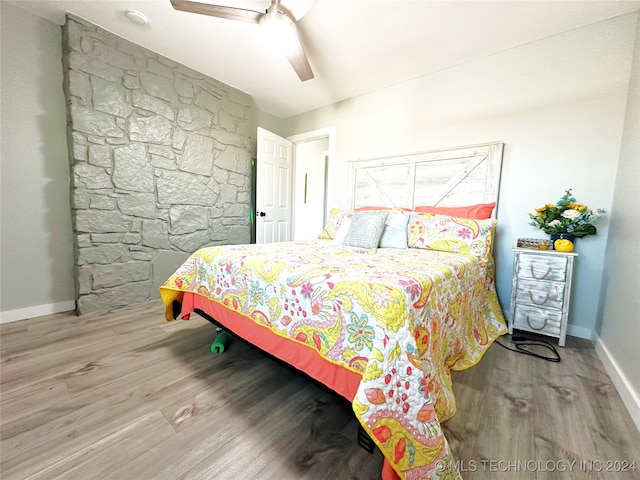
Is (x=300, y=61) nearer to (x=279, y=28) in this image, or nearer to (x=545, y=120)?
(x=279, y=28)

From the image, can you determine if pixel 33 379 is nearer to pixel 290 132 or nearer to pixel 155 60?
pixel 155 60

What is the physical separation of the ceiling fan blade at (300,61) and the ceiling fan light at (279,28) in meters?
0.06

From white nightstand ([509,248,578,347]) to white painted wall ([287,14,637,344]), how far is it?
0.37 meters

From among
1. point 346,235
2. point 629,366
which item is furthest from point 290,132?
point 629,366

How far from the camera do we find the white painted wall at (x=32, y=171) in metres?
1.95

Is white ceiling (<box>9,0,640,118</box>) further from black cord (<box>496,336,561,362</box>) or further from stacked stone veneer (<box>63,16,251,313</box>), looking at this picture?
black cord (<box>496,336,561,362</box>)

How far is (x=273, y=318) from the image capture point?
3.84 feet

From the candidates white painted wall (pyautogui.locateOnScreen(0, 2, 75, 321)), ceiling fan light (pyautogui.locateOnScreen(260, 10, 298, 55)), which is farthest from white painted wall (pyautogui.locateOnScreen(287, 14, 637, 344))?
white painted wall (pyautogui.locateOnScreen(0, 2, 75, 321))

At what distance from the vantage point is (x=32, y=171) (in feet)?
6.75

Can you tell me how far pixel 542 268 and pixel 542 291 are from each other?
7.1 inches

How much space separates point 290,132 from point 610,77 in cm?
352

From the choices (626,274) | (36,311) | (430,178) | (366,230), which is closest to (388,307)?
(366,230)

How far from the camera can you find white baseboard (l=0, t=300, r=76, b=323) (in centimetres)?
201

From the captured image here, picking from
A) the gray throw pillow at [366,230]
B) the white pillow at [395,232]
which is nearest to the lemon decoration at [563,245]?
the white pillow at [395,232]
